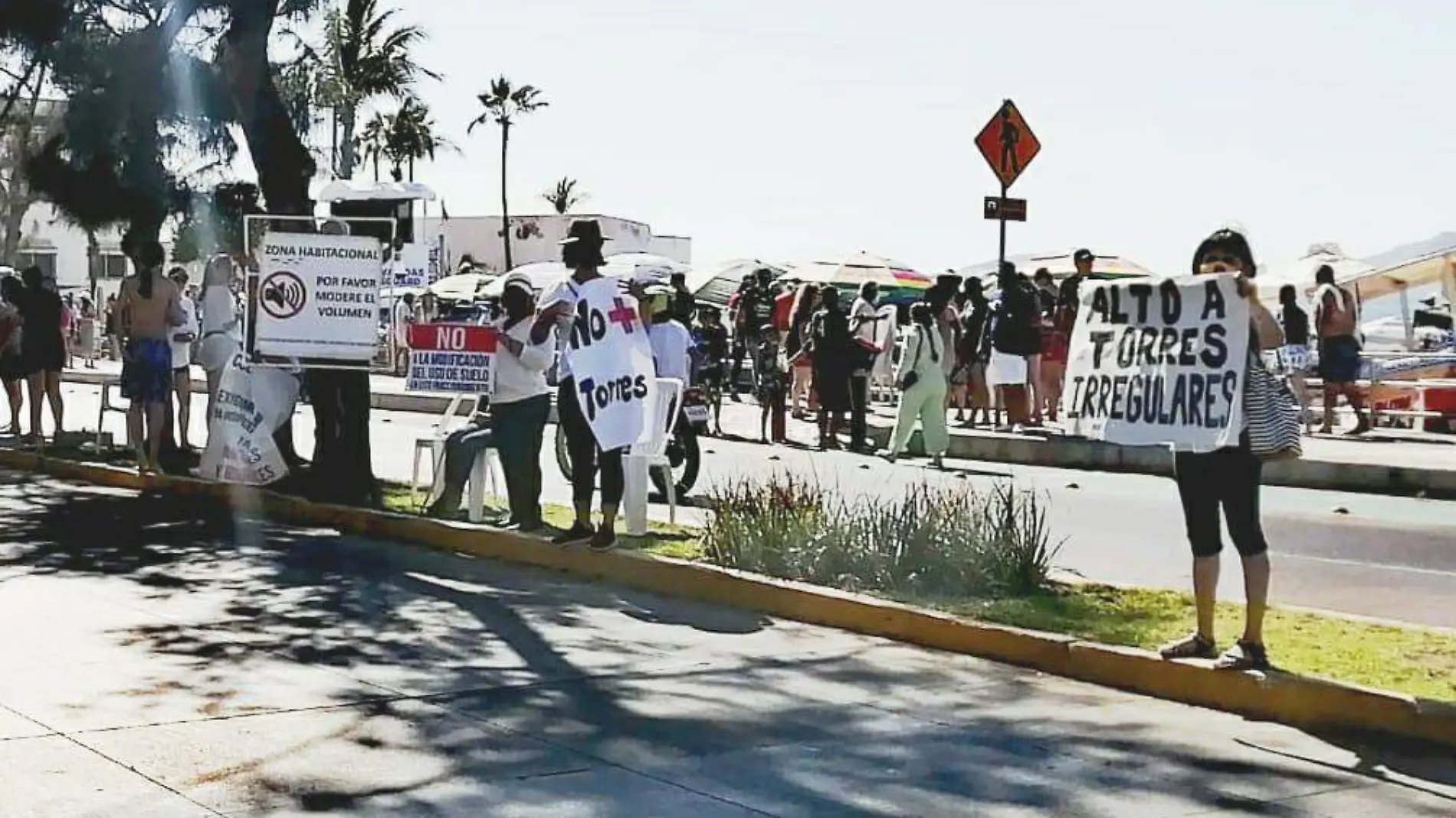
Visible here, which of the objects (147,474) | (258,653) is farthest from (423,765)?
(147,474)

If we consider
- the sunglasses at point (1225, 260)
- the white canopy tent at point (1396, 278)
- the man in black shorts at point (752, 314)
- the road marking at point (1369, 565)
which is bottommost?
the road marking at point (1369, 565)

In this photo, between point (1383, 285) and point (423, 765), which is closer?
point (423, 765)

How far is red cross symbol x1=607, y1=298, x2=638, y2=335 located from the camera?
1198 cm

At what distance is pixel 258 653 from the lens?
9047 mm

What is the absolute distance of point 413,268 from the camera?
37.9 m

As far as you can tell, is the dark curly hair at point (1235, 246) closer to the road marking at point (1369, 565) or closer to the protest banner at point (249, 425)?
the road marking at point (1369, 565)

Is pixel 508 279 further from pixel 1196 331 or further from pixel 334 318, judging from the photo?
pixel 1196 331

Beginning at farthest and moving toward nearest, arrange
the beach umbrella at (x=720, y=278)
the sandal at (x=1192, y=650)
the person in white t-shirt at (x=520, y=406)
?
the beach umbrella at (x=720, y=278) → the person in white t-shirt at (x=520, y=406) → the sandal at (x=1192, y=650)

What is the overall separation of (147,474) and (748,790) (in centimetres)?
1123

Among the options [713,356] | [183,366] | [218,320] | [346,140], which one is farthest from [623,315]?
[346,140]

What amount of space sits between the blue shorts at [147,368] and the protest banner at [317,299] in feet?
5.10

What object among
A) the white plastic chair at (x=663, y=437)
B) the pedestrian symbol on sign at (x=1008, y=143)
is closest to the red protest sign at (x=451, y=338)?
the white plastic chair at (x=663, y=437)

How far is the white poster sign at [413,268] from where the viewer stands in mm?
36781

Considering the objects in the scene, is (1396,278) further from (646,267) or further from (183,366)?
(183,366)
